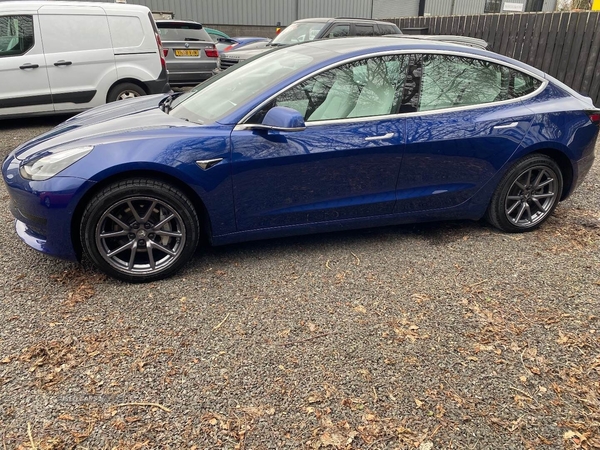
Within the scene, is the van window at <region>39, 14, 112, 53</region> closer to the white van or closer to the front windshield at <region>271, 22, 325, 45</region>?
the white van

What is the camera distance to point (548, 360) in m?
2.52

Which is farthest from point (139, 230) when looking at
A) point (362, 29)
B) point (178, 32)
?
point (362, 29)

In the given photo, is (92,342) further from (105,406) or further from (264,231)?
(264,231)

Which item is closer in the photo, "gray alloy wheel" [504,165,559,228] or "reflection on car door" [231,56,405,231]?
"reflection on car door" [231,56,405,231]

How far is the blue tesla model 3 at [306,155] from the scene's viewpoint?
2957 millimetres

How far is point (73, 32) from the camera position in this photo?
7059 millimetres

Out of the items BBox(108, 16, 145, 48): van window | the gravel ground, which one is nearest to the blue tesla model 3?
the gravel ground

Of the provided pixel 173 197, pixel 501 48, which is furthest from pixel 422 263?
pixel 501 48

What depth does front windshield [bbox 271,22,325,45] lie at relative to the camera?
9633 mm

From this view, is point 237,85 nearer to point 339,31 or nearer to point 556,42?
point 339,31

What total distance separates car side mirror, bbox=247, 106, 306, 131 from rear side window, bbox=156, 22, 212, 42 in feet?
24.3

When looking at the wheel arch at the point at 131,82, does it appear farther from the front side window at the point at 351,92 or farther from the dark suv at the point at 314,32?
the front side window at the point at 351,92

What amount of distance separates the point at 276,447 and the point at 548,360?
5.18ft

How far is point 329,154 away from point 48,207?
6.07 feet
